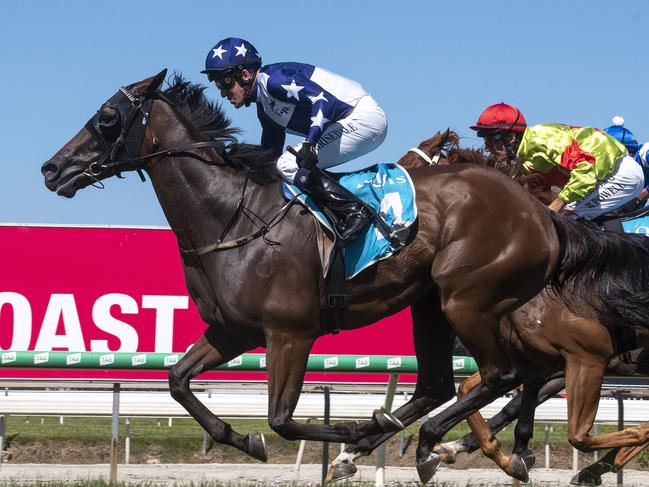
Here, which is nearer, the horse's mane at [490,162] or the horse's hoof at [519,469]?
the horse's hoof at [519,469]

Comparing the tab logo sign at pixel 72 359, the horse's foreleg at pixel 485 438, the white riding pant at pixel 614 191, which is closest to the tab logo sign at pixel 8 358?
the tab logo sign at pixel 72 359

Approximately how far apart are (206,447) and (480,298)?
3895mm

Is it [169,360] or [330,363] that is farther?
[330,363]

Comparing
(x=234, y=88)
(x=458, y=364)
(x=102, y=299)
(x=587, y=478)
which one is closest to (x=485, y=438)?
(x=587, y=478)

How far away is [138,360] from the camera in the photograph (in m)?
5.98

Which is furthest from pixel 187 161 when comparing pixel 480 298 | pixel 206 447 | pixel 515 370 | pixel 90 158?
pixel 206 447

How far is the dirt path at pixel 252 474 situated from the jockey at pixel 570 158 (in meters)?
1.68

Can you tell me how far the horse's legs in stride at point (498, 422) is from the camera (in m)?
5.48

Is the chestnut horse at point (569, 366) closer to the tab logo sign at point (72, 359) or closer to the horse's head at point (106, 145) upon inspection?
the tab logo sign at point (72, 359)

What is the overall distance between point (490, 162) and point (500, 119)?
0.76ft

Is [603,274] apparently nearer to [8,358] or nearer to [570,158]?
[570,158]

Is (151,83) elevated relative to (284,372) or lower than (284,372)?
elevated

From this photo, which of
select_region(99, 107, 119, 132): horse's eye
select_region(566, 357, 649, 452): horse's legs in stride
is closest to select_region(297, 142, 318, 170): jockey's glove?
select_region(99, 107, 119, 132): horse's eye

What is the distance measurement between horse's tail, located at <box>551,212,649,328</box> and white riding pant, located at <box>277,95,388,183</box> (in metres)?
0.93
